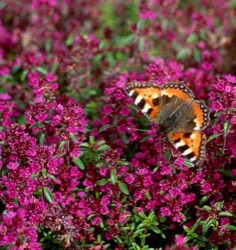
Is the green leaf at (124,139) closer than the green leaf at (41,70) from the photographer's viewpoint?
Yes

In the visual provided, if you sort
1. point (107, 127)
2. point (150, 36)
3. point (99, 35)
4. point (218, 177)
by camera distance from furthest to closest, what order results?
point (99, 35) → point (150, 36) → point (107, 127) → point (218, 177)

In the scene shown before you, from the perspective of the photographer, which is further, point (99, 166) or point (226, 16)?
point (226, 16)

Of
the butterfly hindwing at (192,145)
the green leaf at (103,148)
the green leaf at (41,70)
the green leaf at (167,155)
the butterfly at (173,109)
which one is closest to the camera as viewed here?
the butterfly hindwing at (192,145)

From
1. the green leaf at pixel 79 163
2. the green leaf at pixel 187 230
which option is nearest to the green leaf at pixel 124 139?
the green leaf at pixel 79 163

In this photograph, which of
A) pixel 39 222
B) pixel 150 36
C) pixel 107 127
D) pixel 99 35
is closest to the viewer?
pixel 39 222

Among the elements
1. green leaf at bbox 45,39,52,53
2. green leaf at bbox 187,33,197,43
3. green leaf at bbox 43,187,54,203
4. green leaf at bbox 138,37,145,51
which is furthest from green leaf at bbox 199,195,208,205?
green leaf at bbox 45,39,52,53

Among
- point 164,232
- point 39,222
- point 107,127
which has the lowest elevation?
point 164,232

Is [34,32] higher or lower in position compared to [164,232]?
higher

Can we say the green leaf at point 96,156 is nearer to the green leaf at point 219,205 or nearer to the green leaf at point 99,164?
the green leaf at point 99,164

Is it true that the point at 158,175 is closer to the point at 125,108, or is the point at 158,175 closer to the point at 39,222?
the point at 125,108

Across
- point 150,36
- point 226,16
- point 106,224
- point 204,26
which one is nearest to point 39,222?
point 106,224
